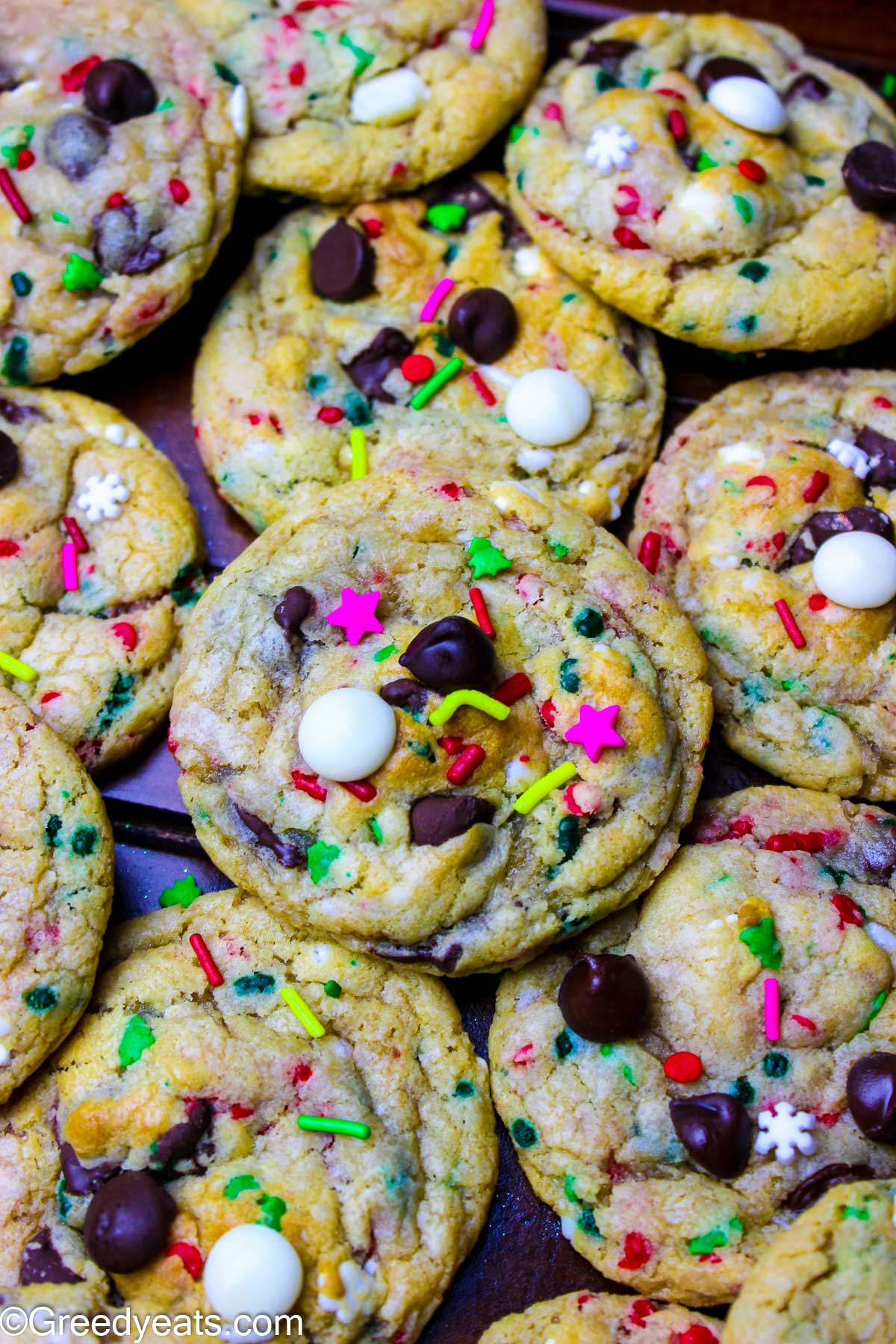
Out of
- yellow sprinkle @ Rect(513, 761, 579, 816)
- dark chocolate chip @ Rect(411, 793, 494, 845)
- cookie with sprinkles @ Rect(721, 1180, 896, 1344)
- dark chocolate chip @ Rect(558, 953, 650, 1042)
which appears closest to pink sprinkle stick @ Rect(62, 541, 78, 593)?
dark chocolate chip @ Rect(411, 793, 494, 845)

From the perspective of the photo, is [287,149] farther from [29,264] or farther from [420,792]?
[420,792]

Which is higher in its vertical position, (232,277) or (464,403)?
(232,277)

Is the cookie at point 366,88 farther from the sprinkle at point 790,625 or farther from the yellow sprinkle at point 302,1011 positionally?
the yellow sprinkle at point 302,1011

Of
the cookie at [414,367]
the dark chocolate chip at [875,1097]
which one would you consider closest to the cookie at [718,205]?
the cookie at [414,367]

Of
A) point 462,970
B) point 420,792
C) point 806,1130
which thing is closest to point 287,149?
point 420,792

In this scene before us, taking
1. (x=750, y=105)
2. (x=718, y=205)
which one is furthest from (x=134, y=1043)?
(x=750, y=105)

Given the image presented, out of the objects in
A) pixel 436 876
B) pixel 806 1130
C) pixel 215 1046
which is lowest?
pixel 806 1130
